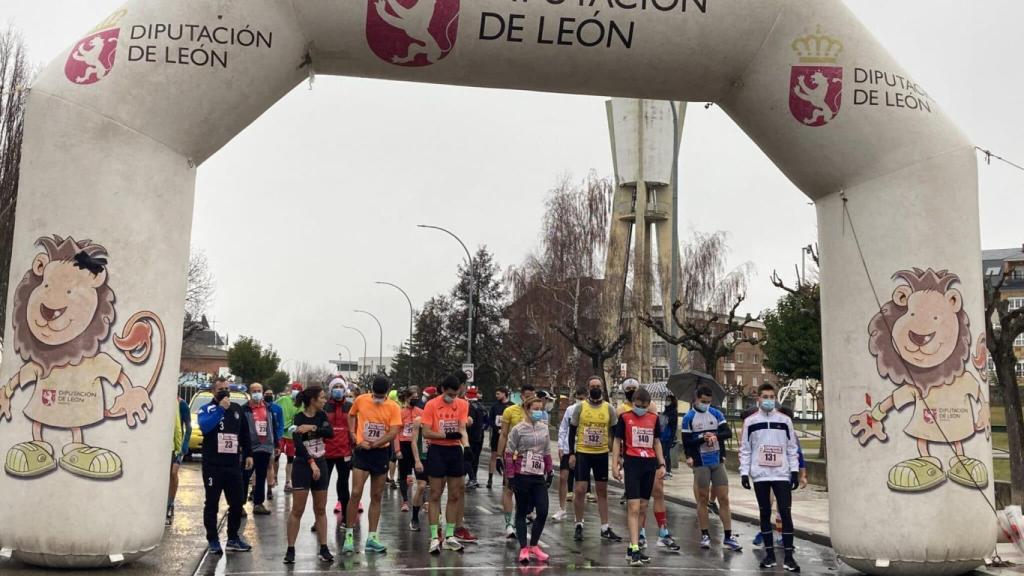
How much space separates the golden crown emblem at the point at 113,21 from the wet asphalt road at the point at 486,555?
5370 mm

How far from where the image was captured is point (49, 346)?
9.04 m

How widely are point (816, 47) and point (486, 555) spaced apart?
6535 mm

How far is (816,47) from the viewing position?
10305mm

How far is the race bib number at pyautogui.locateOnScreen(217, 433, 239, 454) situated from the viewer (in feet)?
34.6

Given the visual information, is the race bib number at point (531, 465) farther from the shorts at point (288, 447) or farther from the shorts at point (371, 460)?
the shorts at point (288, 447)

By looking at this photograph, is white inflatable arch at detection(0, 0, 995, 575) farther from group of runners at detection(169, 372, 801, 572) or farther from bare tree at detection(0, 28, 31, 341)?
bare tree at detection(0, 28, 31, 341)

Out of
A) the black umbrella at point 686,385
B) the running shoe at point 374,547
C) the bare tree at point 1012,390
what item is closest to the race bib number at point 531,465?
the running shoe at point 374,547

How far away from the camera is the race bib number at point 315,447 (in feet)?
33.9

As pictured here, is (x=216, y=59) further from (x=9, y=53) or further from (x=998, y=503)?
(x=9, y=53)

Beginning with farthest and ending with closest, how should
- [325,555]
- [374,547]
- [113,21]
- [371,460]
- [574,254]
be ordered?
1. [574,254]
2. [371,460]
3. [374,547]
4. [325,555]
5. [113,21]

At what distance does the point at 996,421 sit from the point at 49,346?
50052mm

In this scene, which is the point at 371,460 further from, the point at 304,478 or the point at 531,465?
the point at 531,465

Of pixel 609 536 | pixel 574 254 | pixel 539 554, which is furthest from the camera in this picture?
pixel 574 254

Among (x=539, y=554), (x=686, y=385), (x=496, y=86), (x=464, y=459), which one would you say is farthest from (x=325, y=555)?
(x=686, y=385)
